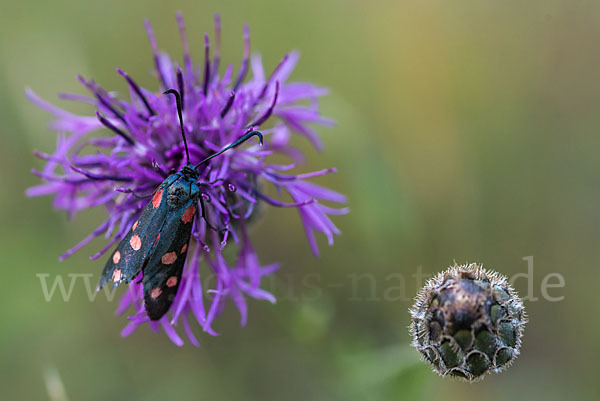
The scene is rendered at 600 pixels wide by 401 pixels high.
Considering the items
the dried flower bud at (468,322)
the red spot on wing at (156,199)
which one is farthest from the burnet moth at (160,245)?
the dried flower bud at (468,322)

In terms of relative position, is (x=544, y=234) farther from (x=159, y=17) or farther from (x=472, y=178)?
(x=159, y=17)

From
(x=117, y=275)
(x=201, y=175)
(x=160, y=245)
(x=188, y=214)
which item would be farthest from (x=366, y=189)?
(x=117, y=275)

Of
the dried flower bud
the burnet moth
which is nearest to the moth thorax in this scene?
the burnet moth

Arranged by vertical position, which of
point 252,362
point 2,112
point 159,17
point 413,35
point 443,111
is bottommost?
point 252,362

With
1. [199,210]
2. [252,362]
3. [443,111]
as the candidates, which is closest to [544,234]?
[443,111]

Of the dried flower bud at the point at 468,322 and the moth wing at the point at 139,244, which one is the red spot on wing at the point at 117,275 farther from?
the dried flower bud at the point at 468,322

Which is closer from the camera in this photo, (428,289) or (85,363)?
(428,289)
